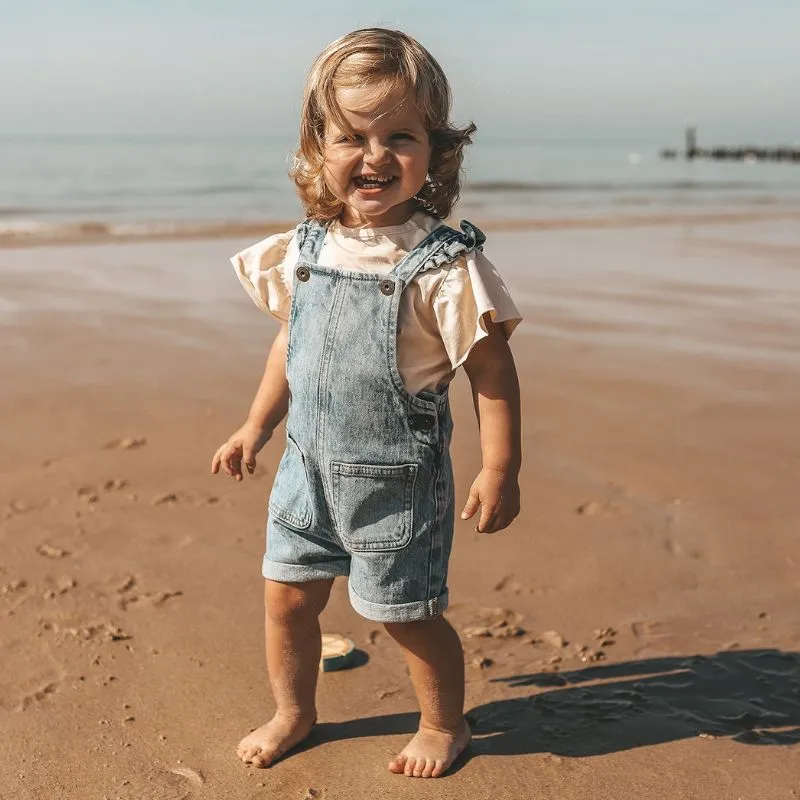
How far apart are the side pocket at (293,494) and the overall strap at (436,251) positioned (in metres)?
0.50

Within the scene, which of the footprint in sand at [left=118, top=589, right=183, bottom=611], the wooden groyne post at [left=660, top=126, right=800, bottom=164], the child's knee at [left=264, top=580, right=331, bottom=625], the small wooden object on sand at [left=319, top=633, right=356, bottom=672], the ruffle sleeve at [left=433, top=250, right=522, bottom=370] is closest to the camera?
the ruffle sleeve at [left=433, top=250, right=522, bottom=370]

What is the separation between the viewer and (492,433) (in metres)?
2.29

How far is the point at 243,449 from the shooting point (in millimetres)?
2637

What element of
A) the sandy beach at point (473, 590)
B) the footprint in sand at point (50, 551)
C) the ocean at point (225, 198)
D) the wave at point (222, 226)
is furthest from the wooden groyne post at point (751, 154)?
the footprint in sand at point (50, 551)

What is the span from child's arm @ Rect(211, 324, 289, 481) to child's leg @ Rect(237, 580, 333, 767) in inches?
14.0

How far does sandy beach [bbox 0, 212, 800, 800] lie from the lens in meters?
2.43

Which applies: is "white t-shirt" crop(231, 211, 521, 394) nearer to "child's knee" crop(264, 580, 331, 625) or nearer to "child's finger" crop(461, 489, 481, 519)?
"child's finger" crop(461, 489, 481, 519)

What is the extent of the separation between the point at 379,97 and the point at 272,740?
61.1 inches

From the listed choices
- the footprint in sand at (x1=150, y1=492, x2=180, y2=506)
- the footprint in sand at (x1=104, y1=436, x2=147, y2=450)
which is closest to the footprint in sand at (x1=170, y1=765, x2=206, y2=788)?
the footprint in sand at (x1=150, y1=492, x2=180, y2=506)

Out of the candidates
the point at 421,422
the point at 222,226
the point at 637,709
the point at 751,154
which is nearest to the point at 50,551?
the point at 421,422

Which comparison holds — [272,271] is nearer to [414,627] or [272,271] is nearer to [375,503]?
[375,503]

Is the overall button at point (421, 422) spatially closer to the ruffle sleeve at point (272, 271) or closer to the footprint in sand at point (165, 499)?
the ruffle sleeve at point (272, 271)

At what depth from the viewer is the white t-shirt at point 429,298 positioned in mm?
2209

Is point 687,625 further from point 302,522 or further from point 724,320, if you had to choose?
point 724,320
